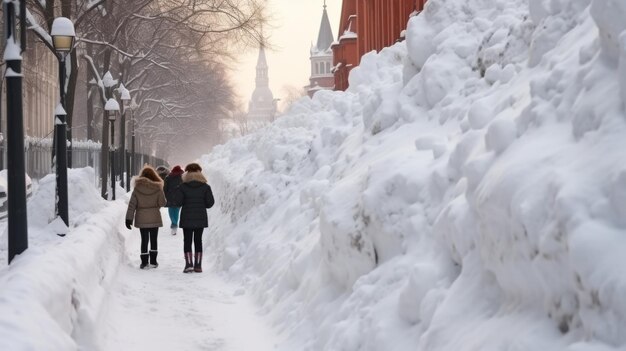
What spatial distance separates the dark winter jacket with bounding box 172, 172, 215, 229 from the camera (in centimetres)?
1280

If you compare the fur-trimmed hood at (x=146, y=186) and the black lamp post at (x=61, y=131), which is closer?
the black lamp post at (x=61, y=131)

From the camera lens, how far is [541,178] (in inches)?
173

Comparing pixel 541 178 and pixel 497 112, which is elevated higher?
pixel 497 112

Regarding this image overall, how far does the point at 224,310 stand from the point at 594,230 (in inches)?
252

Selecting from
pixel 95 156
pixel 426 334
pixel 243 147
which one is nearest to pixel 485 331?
pixel 426 334

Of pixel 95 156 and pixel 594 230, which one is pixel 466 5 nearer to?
pixel 594 230

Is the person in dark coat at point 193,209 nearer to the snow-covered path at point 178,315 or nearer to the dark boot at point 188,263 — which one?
the dark boot at point 188,263

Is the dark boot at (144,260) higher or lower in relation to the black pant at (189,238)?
lower

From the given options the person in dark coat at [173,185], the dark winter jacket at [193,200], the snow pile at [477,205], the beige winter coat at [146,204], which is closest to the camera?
the snow pile at [477,205]

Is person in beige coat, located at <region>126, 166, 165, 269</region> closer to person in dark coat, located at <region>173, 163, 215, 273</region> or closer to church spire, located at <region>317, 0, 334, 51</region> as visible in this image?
person in dark coat, located at <region>173, 163, 215, 273</region>

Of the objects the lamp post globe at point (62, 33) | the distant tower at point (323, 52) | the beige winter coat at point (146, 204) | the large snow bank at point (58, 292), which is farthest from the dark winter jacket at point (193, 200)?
the distant tower at point (323, 52)

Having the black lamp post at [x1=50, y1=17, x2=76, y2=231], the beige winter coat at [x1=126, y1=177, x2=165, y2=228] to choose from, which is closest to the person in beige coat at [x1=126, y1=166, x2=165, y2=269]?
the beige winter coat at [x1=126, y1=177, x2=165, y2=228]

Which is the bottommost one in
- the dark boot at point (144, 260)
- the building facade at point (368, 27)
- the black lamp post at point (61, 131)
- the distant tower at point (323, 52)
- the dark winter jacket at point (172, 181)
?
the dark boot at point (144, 260)

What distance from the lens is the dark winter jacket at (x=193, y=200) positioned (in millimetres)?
12797
